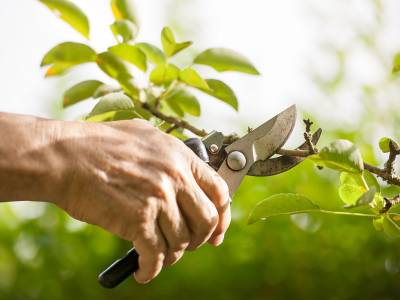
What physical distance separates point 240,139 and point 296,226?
4.95ft

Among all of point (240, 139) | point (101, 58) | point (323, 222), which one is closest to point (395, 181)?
point (240, 139)

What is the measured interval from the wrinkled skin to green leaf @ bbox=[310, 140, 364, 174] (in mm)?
176

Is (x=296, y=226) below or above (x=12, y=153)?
below

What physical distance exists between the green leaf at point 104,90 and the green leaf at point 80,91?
0.14ft

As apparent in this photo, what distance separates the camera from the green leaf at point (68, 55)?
114cm

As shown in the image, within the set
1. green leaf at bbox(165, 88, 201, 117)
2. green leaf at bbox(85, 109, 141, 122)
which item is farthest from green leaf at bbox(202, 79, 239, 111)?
green leaf at bbox(85, 109, 141, 122)

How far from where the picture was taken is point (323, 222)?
2.52m

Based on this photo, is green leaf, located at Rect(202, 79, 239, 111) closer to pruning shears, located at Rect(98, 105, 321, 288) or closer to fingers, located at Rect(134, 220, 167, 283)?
pruning shears, located at Rect(98, 105, 321, 288)

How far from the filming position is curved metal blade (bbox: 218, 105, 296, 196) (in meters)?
1.10

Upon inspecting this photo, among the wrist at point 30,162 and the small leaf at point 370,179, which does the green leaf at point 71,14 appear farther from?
the small leaf at point 370,179

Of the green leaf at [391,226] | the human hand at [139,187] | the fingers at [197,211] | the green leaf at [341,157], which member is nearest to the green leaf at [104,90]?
the human hand at [139,187]

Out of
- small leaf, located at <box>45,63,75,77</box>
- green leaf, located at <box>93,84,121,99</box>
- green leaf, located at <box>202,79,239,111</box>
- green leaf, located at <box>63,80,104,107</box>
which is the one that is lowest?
green leaf, located at <box>202,79,239,111</box>

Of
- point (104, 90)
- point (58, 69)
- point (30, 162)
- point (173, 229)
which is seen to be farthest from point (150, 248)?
point (58, 69)

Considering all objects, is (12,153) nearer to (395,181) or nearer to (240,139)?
(240,139)
